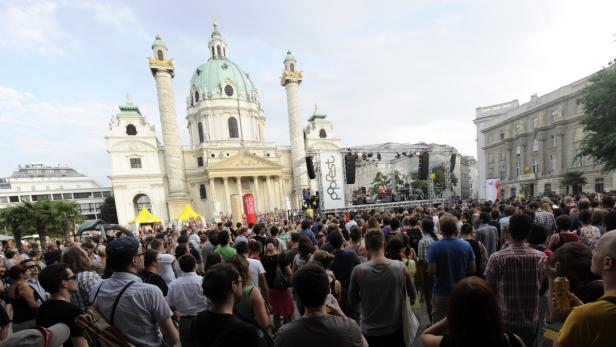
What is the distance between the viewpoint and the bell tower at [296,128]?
40.3 meters

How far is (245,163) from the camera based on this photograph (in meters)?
41.2

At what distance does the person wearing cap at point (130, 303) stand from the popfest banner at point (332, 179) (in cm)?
1410

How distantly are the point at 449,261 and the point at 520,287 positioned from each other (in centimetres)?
81

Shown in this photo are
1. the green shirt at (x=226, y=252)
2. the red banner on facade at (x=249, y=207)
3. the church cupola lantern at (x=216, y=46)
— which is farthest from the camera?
the church cupola lantern at (x=216, y=46)

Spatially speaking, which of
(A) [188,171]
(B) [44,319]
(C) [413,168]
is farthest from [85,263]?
(C) [413,168]

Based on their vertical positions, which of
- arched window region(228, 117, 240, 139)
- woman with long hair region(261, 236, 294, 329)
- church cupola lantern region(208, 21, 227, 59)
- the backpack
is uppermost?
church cupola lantern region(208, 21, 227, 59)

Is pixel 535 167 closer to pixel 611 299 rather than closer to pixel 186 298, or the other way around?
pixel 611 299

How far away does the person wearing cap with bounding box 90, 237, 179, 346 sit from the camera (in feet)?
7.18

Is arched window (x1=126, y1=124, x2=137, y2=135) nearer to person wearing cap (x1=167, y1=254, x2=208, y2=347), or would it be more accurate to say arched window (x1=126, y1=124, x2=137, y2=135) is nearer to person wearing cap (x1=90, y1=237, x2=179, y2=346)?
person wearing cap (x1=167, y1=254, x2=208, y2=347)

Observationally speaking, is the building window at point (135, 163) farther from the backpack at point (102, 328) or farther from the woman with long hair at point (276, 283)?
the backpack at point (102, 328)

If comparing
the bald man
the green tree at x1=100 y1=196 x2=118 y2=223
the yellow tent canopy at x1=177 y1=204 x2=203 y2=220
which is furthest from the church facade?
the bald man

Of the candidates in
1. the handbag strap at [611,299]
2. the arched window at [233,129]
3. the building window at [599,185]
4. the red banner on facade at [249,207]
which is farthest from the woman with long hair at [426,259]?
the arched window at [233,129]

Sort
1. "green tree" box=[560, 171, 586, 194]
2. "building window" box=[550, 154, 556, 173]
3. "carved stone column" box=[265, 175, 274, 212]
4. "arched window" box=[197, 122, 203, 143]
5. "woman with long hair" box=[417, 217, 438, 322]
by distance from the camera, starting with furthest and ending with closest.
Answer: "arched window" box=[197, 122, 203, 143]
"carved stone column" box=[265, 175, 274, 212]
"building window" box=[550, 154, 556, 173]
"green tree" box=[560, 171, 586, 194]
"woman with long hair" box=[417, 217, 438, 322]

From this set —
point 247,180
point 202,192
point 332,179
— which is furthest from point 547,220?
point 202,192
